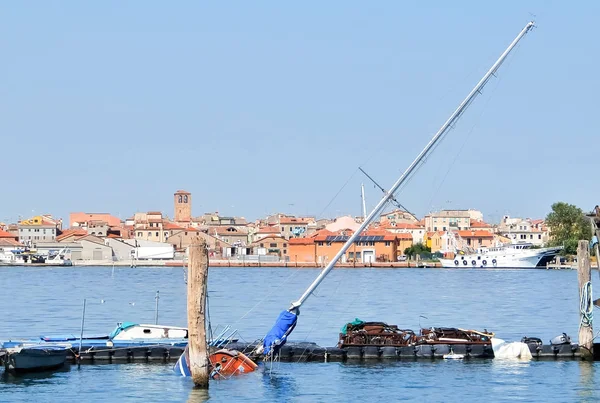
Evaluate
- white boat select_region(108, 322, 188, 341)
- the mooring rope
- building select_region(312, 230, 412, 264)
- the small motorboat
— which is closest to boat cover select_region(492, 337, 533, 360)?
the mooring rope

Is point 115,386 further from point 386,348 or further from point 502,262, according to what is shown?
point 502,262

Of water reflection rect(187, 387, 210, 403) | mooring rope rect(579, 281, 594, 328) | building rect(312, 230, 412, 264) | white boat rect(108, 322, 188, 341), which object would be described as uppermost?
building rect(312, 230, 412, 264)

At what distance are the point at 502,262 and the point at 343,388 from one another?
146043 millimetres

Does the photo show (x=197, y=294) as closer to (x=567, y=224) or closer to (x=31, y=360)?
(x=31, y=360)

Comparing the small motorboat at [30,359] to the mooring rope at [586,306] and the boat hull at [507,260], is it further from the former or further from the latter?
the boat hull at [507,260]

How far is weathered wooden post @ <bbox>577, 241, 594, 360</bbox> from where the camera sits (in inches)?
1709

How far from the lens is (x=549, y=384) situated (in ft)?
130

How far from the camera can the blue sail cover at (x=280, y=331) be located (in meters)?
39.8

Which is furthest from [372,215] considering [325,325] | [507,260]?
[507,260]

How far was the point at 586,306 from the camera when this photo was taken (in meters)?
43.4

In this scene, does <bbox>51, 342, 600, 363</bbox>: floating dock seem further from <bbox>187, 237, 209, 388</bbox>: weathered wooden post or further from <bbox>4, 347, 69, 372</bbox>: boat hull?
<bbox>187, 237, 209, 388</bbox>: weathered wooden post

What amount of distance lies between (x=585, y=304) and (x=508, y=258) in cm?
13918

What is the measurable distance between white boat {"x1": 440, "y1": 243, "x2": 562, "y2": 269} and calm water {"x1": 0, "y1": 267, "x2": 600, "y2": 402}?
45459 mm

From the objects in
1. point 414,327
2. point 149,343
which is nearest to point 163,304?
point 414,327
